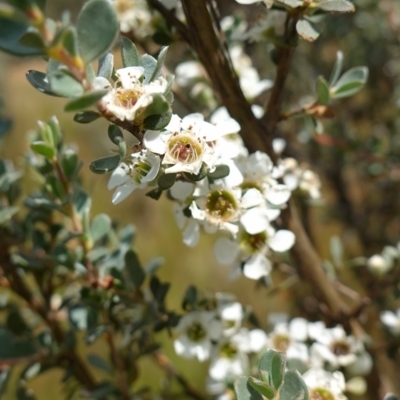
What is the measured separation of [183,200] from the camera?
0.52 m

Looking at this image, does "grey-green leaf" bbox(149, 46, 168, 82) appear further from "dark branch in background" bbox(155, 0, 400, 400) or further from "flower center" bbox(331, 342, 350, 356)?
"flower center" bbox(331, 342, 350, 356)

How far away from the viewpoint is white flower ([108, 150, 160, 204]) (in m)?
0.43

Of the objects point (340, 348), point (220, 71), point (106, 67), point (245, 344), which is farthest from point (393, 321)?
point (106, 67)

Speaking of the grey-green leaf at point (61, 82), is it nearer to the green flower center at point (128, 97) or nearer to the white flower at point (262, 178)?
the green flower center at point (128, 97)

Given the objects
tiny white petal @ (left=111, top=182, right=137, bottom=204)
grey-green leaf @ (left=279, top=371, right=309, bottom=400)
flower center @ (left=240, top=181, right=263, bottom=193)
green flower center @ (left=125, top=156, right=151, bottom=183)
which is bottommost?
grey-green leaf @ (left=279, top=371, right=309, bottom=400)

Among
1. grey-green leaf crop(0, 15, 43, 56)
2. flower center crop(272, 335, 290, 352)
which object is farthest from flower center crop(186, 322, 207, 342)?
grey-green leaf crop(0, 15, 43, 56)

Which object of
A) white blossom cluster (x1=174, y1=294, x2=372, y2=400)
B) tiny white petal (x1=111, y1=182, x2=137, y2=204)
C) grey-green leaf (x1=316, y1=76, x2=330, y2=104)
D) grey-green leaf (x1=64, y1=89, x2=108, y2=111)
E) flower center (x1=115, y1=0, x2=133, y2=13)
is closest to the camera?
grey-green leaf (x1=64, y1=89, x2=108, y2=111)

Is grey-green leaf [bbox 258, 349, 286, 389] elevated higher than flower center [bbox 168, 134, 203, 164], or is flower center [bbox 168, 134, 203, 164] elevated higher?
flower center [bbox 168, 134, 203, 164]

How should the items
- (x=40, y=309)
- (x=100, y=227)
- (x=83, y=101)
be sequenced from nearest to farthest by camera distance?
(x=83, y=101)
(x=100, y=227)
(x=40, y=309)

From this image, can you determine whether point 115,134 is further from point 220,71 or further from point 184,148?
point 220,71

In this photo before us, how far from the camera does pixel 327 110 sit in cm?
59

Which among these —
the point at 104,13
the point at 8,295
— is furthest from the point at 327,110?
the point at 8,295

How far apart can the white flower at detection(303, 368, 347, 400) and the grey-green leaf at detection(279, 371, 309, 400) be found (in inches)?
3.8

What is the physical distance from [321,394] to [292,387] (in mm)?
120
